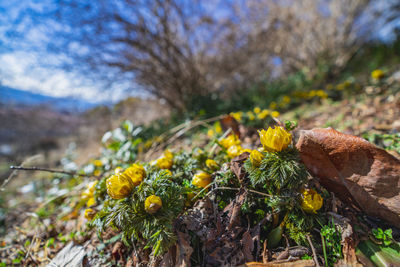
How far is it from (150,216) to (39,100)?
5240mm

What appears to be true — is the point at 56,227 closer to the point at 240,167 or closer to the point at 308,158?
the point at 240,167

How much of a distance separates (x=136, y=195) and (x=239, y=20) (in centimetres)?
561

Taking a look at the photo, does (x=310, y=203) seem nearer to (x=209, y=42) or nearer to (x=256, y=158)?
(x=256, y=158)

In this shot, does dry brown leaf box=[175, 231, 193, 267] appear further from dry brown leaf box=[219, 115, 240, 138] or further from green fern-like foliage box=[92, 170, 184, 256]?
dry brown leaf box=[219, 115, 240, 138]

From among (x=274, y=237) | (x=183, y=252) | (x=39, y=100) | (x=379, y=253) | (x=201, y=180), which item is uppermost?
(x=39, y=100)

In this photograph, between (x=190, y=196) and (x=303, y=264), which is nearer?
(x=303, y=264)

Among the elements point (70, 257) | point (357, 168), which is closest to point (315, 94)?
point (357, 168)

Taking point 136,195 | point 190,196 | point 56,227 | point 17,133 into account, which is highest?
point 17,133

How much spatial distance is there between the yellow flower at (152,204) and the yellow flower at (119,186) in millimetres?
143

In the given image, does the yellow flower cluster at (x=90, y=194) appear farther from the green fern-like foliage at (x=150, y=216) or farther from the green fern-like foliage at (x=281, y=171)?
the green fern-like foliage at (x=281, y=171)

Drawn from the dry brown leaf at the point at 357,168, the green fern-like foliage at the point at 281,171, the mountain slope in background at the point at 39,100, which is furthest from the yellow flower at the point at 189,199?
the mountain slope in background at the point at 39,100

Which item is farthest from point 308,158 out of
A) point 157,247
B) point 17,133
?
point 17,133

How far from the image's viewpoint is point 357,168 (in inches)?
34.5

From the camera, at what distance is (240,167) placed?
0.94 m
